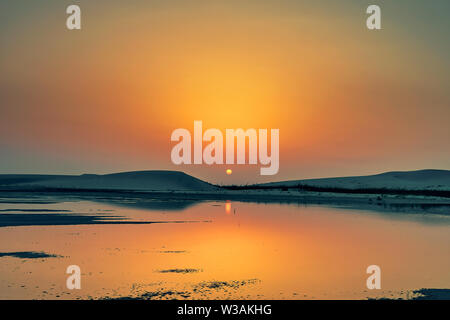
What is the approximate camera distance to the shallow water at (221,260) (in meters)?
10.6

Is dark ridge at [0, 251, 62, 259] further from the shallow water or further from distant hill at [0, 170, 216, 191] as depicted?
distant hill at [0, 170, 216, 191]

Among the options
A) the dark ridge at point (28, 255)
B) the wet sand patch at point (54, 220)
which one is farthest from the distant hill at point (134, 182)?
the dark ridge at point (28, 255)

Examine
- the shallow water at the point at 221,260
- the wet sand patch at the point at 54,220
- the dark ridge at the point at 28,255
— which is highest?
the wet sand patch at the point at 54,220

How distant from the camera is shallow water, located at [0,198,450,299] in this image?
34.8ft

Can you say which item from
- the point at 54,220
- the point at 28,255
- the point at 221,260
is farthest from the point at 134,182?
the point at 221,260

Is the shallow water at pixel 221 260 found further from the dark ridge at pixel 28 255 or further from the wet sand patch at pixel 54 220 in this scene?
the wet sand patch at pixel 54 220

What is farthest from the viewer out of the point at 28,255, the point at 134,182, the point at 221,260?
the point at 134,182

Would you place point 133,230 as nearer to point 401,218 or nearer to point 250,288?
point 250,288

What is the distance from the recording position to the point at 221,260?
46.1 feet

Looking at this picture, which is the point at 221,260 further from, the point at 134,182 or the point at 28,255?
the point at 134,182

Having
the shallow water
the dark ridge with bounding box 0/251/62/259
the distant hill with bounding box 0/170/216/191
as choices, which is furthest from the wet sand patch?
the distant hill with bounding box 0/170/216/191

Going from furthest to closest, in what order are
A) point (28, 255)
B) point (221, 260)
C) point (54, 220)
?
point (54, 220) < point (28, 255) < point (221, 260)

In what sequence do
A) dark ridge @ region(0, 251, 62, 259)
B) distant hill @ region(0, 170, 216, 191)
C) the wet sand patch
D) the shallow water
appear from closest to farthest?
the shallow water
dark ridge @ region(0, 251, 62, 259)
the wet sand patch
distant hill @ region(0, 170, 216, 191)
